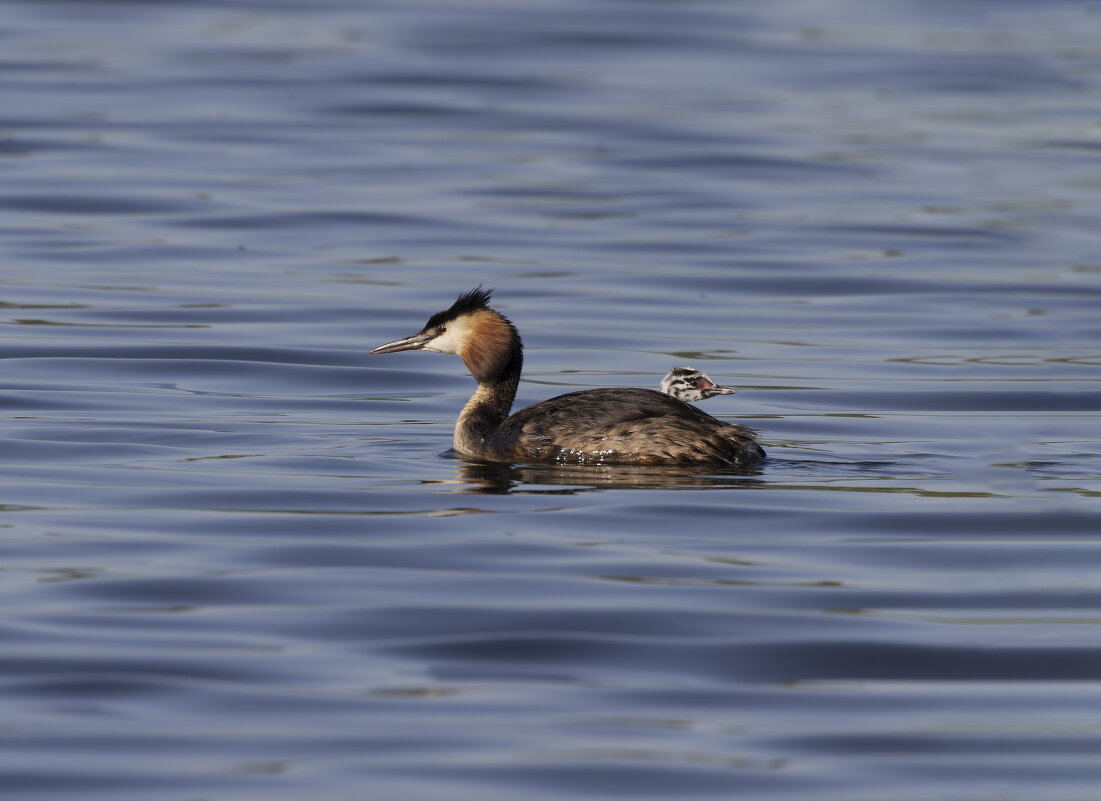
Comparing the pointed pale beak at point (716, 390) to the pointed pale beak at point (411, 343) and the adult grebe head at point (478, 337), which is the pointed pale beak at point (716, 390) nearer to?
the adult grebe head at point (478, 337)

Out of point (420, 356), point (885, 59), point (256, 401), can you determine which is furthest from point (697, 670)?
point (885, 59)

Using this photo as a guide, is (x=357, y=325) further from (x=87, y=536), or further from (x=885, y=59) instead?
(x=885, y=59)

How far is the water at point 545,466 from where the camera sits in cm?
639

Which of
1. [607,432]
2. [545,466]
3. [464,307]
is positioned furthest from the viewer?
[464,307]

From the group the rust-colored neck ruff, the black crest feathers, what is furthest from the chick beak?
the black crest feathers

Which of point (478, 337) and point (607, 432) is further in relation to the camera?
point (478, 337)

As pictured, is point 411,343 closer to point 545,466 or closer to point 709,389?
point 545,466

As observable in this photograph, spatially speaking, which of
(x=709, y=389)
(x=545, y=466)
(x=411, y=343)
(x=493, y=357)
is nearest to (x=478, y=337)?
(x=493, y=357)

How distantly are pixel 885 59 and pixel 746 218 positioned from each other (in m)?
11.7

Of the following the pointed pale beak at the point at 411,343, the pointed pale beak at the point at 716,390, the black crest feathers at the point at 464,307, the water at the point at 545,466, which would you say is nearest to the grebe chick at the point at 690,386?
the pointed pale beak at the point at 716,390

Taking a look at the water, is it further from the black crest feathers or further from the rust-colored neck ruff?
the black crest feathers

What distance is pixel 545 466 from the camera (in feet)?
35.9

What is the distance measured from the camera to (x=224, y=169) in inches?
947

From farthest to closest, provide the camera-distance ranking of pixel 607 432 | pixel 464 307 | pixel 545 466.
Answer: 1. pixel 464 307
2. pixel 545 466
3. pixel 607 432
